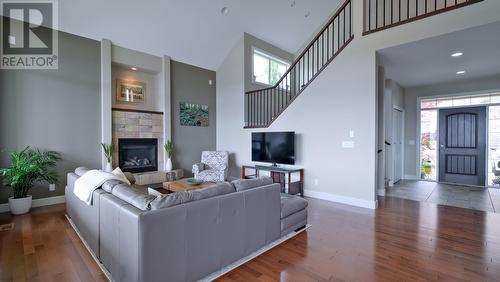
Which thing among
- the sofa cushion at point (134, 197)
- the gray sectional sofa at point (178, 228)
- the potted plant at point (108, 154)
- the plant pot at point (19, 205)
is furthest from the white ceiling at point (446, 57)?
the plant pot at point (19, 205)

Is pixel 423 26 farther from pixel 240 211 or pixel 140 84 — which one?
pixel 140 84

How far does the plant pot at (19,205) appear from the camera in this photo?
12.7 feet

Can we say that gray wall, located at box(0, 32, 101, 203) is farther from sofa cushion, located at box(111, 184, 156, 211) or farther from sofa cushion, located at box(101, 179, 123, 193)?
sofa cushion, located at box(111, 184, 156, 211)

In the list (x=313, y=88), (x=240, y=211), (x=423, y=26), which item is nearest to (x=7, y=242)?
(x=240, y=211)

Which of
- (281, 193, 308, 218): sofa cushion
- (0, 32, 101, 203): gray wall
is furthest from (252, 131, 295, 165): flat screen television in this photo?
(0, 32, 101, 203): gray wall

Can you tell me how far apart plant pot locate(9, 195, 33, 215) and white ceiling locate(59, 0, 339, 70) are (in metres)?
3.17

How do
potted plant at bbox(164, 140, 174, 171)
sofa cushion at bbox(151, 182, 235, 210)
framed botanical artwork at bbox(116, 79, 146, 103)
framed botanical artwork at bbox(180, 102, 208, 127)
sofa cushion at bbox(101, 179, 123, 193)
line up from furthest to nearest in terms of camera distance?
framed botanical artwork at bbox(180, 102, 208, 127) < potted plant at bbox(164, 140, 174, 171) < framed botanical artwork at bbox(116, 79, 146, 103) < sofa cushion at bbox(101, 179, 123, 193) < sofa cushion at bbox(151, 182, 235, 210)

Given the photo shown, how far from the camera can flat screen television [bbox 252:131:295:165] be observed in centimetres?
516

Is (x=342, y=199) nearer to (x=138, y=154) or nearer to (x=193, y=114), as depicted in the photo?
(x=193, y=114)

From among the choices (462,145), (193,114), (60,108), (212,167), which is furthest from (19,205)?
(462,145)

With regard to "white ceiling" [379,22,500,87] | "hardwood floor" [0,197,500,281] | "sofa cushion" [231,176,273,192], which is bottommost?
"hardwood floor" [0,197,500,281]

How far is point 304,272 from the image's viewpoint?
7.31ft

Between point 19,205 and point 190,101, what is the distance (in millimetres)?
4033

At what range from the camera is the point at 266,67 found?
288 inches
